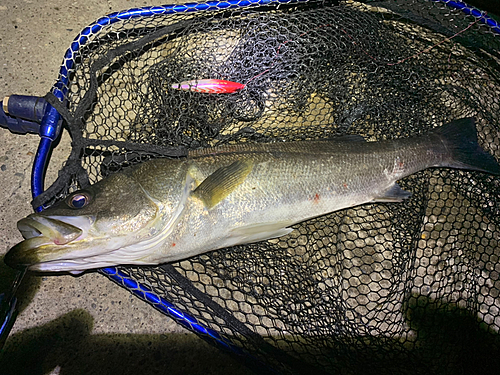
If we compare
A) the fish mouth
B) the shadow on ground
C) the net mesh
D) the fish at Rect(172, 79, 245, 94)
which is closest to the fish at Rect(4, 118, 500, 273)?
the fish mouth

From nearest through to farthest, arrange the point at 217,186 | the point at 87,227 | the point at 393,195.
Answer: the point at 87,227
the point at 217,186
the point at 393,195

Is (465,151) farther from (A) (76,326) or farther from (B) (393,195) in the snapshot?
(A) (76,326)

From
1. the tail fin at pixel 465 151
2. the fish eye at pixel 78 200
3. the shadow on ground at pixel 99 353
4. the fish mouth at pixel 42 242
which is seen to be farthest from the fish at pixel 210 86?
the shadow on ground at pixel 99 353

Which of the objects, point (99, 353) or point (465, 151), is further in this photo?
point (465, 151)

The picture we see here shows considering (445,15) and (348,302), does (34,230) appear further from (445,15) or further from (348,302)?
(445,15)

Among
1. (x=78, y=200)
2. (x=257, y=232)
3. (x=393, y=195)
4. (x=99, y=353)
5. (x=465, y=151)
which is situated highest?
(x=465, y=151)

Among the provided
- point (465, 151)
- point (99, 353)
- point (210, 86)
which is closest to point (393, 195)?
point (465, 151)
